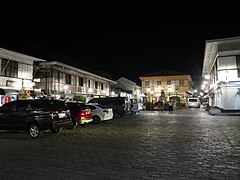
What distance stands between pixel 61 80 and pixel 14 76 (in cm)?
786

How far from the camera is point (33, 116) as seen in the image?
1085 cm

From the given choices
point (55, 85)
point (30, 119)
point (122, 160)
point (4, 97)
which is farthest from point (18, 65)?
point (122, 160)

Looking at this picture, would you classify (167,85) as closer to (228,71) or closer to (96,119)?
(228,71)

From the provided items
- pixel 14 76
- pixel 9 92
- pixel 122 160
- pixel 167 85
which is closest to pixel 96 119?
pixel 9 92

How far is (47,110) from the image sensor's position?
10961mm

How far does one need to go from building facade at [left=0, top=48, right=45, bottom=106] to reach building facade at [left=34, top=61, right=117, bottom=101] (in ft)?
11.6

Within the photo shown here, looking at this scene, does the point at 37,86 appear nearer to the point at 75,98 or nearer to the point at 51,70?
the point at 51,70

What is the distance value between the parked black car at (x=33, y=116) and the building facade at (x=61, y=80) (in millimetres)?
15538

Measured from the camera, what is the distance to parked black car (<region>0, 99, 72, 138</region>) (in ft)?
35.5

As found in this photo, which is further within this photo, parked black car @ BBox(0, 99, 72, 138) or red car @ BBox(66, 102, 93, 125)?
red car @ BBox(66, 102, 93, 125)

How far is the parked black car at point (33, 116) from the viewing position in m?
10.8

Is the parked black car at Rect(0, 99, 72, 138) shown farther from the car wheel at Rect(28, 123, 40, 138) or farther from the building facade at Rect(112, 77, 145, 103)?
the building facade at Rect(112, 77, 145, 103)

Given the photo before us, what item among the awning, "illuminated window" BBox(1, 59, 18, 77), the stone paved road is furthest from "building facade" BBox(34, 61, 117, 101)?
the stone paved road

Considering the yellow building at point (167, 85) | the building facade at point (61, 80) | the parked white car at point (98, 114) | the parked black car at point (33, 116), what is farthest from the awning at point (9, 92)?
the yellow building at point (167, 85)
